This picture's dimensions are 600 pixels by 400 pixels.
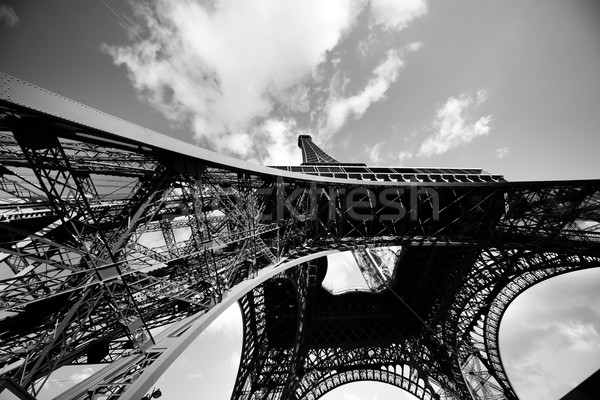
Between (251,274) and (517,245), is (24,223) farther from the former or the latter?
(517,245)

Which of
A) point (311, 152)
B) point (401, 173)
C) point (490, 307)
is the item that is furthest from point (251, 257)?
point (311, 152)

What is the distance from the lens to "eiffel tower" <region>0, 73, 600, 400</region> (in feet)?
11.7

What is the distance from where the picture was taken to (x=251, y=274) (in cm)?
628

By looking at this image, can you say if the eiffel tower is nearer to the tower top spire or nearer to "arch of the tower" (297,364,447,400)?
"arch of the tower" (297,364,447,400)

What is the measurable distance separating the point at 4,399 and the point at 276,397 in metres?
15.6

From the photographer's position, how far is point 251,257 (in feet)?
21.8

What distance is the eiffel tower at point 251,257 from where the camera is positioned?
140 inches

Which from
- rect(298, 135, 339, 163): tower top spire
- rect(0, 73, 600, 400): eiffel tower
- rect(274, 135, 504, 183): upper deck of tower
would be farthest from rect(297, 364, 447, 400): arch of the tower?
rect(298, 135, 339, 163): tower top spire

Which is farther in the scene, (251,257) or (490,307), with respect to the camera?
(490,307)

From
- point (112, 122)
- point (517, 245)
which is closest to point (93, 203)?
point (112, 122)

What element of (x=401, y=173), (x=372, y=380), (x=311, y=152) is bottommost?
(x=372, y=380)

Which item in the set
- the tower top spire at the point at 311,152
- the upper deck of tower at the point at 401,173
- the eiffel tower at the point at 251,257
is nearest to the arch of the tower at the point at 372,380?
the eiffel tower at the point at 251,257

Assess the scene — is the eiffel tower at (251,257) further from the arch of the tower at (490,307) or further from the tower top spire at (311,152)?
the tower top spire at (311,152)

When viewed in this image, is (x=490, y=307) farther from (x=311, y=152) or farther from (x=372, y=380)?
(x=311, y=152)
